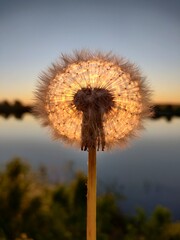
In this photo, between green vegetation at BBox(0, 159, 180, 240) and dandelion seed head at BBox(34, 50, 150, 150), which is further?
green vegetation at BBox(0, 159, 180, 240)

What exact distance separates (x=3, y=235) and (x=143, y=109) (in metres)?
3.03

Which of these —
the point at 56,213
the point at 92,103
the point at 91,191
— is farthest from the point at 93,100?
the point at 56,213

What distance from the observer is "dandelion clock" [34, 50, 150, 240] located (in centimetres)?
112

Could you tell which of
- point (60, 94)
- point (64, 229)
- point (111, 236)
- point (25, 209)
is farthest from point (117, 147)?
point (111, 236)

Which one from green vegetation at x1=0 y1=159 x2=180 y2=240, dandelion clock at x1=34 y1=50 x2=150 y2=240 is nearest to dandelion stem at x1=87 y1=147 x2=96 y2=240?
dandelion clock at x1=34 y1=50 x2=150 y2=240

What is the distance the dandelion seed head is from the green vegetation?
2.62 m

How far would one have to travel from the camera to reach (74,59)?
1190 mm

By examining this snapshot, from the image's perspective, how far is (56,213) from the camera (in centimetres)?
418

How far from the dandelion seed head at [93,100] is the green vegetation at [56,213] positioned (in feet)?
8.61

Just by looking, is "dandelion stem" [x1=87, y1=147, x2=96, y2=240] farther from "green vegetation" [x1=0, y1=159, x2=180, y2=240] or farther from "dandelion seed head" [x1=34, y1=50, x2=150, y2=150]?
"green vegetation" [x1=0, y1=159, x2=180, y2=240]

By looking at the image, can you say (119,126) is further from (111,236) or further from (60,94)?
(111,236)

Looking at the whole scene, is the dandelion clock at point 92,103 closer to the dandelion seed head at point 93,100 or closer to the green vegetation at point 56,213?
the dandelion seed head at point 93,100

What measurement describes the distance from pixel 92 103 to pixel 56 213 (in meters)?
3.21

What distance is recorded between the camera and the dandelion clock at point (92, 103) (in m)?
1.12
